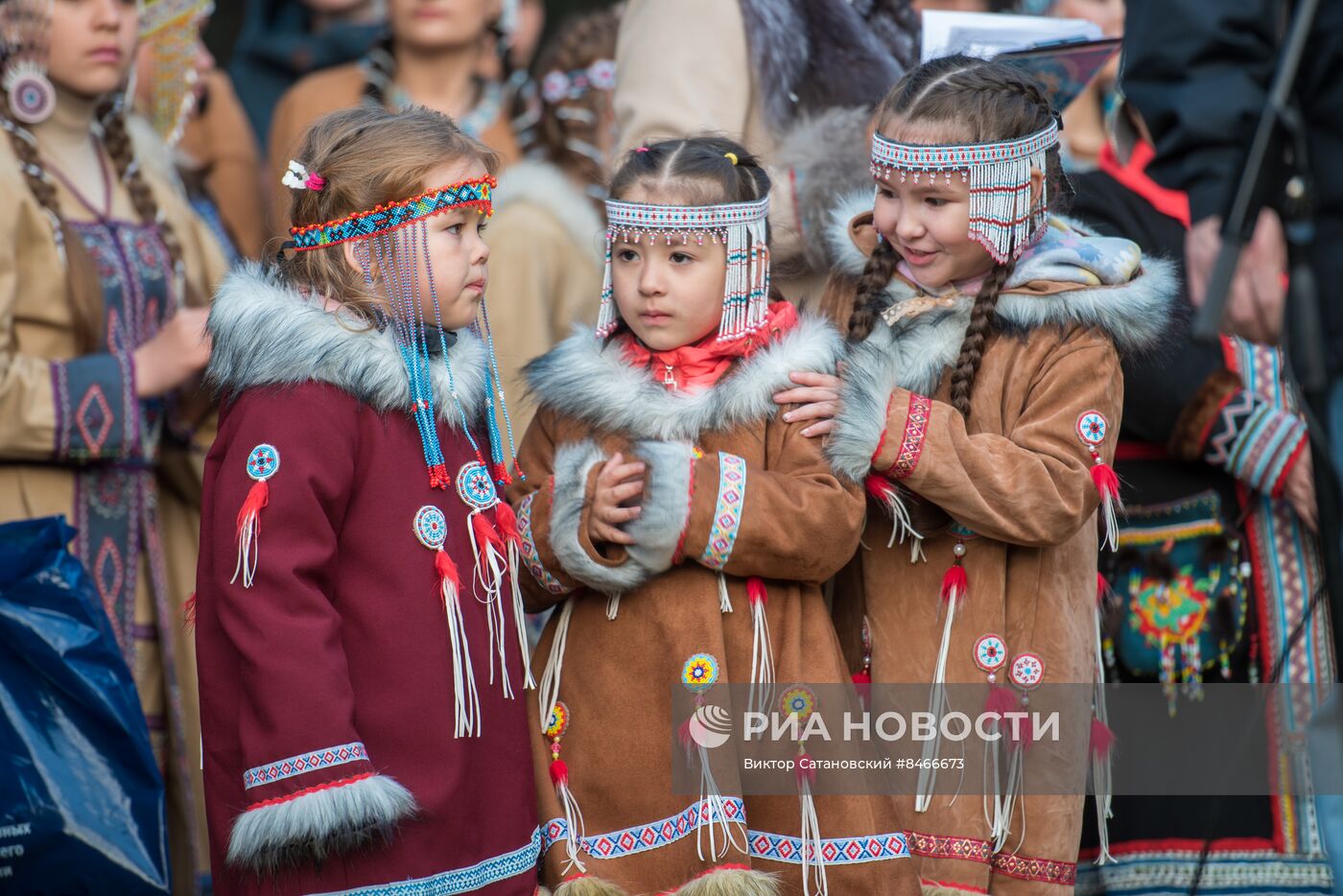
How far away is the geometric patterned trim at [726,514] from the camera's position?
9.27 feet

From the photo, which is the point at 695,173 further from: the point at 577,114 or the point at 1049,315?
the point at 577,114

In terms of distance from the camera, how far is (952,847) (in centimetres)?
293

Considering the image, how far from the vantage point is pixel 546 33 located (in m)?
7.89

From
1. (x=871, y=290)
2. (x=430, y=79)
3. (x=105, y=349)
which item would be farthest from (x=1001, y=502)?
(x=430, y=79)

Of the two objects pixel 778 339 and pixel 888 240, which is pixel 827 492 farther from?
pixel 888 240

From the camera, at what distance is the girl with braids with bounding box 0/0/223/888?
3.70 m

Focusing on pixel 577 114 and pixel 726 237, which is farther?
pixel 577 114

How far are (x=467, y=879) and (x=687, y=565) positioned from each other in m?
0.66

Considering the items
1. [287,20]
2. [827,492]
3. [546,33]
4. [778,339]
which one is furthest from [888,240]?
[546,33]

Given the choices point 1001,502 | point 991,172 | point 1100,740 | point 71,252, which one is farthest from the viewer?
point 71,252

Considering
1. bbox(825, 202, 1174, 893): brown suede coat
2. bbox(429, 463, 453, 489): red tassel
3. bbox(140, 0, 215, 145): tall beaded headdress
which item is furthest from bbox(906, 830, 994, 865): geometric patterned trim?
bbox(140, 0, 215, 145): tall beaded headdress

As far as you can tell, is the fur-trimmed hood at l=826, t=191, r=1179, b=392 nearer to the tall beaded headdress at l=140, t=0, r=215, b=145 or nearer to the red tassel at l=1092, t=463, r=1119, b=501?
the red tassel at l=1092, t=463, r=1119, b=501

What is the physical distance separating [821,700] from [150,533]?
187cm

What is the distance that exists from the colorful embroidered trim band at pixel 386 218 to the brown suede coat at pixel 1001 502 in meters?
0.77
